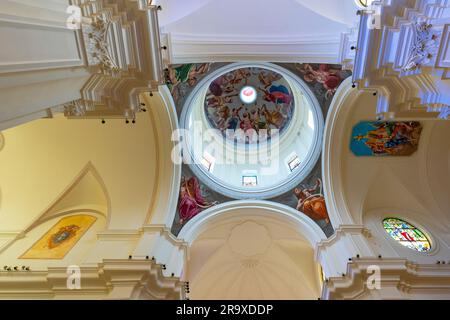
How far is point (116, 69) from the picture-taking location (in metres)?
4.83

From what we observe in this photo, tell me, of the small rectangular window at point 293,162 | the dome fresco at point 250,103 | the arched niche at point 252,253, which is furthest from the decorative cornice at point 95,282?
the dome fresco at point 250,103

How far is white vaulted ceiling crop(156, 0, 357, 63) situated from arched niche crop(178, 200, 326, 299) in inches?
213

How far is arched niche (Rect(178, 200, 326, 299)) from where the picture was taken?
10.8 m

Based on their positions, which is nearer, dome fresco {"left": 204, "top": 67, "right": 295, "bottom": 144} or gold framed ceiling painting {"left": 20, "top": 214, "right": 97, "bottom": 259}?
gold framed ceiling painting {"left": 20, "top": 214, "right": 97, "bottom": 259}

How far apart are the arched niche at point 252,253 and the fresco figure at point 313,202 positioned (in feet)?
0.89

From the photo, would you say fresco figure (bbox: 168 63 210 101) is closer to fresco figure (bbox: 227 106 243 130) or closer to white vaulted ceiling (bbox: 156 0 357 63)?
white vaulted ceiling (bbox: 156 0 357 63)

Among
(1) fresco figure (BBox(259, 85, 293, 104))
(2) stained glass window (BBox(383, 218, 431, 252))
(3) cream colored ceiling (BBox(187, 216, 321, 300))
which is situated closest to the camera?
(2) stained glass window (BBox(383, 218, 431, 252))

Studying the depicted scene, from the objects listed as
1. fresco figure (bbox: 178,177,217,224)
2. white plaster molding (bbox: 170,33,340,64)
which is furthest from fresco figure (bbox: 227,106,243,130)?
white plaster molding (bbox: 170,33,340,64)

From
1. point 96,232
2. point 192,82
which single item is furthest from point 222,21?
point 96,232

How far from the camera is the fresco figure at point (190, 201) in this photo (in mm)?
10102

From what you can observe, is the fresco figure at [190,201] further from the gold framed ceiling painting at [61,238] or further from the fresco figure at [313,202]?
the fresco figure at [313,202]

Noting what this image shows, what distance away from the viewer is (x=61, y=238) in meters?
8.65

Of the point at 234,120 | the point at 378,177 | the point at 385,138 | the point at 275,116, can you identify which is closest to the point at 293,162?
the point at 378,177

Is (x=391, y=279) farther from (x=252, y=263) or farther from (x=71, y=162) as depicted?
(x=71, y=162)
